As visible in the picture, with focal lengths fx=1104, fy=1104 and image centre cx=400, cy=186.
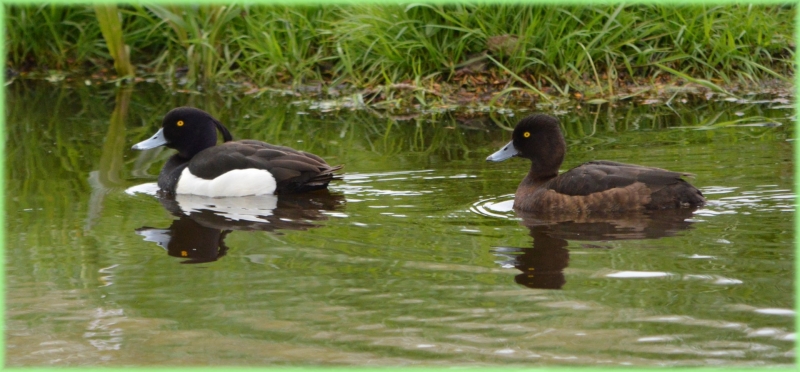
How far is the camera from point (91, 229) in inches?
277

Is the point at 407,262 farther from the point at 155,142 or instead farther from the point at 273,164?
the point at 155,142

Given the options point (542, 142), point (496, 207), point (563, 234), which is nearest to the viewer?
point (563, 234)

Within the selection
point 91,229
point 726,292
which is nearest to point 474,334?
point 726,292

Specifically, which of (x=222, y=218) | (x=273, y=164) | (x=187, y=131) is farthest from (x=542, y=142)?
(x=187, y=131)

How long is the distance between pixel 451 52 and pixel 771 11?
3414 mm

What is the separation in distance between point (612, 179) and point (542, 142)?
0.73 meters

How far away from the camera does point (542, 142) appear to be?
7594mm

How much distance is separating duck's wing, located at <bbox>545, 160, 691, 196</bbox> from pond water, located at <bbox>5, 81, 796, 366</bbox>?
0.26 metres

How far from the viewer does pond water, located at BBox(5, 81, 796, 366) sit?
15.3 ft

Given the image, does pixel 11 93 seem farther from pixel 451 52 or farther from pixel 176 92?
pixel 451 52

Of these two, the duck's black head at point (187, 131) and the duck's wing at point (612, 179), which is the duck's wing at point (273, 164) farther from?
the duck's wing at point (612, 179)

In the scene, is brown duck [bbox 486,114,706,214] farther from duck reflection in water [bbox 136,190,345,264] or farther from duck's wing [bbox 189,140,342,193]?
duck's wing [bbox 189,140,342,193]

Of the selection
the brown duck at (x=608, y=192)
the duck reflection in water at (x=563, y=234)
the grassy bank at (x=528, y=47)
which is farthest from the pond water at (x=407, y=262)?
the grassy bank at (x=528, y=47)

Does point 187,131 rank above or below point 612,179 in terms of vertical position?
above
